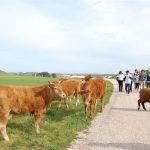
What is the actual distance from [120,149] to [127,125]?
411 cm

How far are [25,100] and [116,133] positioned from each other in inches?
117

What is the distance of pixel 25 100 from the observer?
40.8ft

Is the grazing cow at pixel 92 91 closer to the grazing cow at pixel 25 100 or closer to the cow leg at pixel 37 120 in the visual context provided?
the grazing cow at pixel 25 100

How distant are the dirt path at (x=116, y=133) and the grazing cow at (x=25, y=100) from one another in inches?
57.0

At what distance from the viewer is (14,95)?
12.0 meters

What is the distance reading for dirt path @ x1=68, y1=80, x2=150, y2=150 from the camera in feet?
36.4

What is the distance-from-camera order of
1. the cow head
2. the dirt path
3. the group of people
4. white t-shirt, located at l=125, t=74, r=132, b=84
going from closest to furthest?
the dirt path
the cow head
white t-shirt, located at l=125, t=74, r=132, b=84
the group of people

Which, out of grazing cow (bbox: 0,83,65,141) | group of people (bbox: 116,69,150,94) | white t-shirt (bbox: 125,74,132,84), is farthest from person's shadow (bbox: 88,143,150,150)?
group of people (bbox: 116,69,150,94)

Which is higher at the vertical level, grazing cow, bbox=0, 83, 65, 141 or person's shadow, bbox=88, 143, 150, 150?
grazing cow, bbox=0, 83, 65, 141

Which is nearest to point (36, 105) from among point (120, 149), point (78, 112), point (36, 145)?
point (36, 145)

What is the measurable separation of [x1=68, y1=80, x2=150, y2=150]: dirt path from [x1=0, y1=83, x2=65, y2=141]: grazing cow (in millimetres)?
1448

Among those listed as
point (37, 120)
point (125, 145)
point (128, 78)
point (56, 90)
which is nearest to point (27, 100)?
point (37, 120)

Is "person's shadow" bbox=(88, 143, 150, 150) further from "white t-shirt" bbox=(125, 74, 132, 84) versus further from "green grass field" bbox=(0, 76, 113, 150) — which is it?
"white t-shirt" bbox=(125, 74, 132, 84)

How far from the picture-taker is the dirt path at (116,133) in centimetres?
1109
